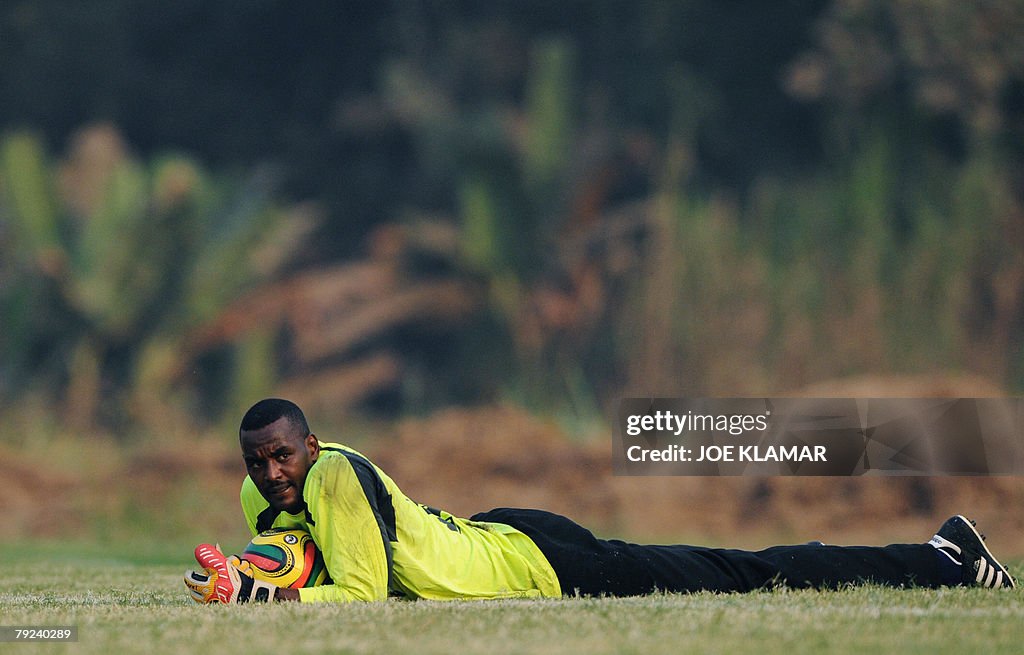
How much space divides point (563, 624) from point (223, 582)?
1373 millimetres

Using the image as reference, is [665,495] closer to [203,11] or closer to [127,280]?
[127,280]

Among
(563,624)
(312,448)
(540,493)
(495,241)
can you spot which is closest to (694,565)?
(563,624)

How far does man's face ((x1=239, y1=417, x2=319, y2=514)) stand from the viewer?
6145 mm

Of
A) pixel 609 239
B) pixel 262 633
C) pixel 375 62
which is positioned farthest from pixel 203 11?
pixel 262 633

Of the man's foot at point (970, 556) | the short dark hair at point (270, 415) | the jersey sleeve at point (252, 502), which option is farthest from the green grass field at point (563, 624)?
the short dark hair at point (270, 415)

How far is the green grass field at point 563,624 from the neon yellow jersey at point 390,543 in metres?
0.16

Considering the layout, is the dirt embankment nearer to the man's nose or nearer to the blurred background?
the blurred background

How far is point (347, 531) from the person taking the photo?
6.07 meters

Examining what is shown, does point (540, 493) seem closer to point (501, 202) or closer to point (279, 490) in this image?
point (501, 202)

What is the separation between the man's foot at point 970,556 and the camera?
688cm

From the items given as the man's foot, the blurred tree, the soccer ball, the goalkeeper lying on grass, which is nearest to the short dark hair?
the goalkeeper lying on grass

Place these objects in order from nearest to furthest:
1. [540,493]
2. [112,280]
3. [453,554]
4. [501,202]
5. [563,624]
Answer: [563,624], [453,554], [540,493], [112,280], [501,202]

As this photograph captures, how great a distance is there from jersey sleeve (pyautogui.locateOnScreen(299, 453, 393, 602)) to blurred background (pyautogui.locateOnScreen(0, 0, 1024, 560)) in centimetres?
898

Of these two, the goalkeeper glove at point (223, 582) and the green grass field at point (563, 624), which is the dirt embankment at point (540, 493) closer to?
the green grass field at point (563, 624)
